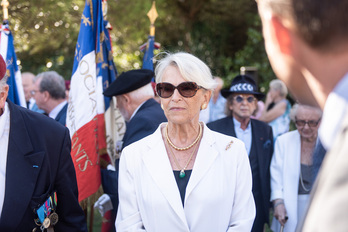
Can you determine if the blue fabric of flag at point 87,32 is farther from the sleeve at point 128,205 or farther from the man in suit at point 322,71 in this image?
the man in suit at point 322,71

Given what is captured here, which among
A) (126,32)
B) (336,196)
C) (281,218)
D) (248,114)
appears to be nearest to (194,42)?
(126,32)

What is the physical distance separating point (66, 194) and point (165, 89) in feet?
3.36

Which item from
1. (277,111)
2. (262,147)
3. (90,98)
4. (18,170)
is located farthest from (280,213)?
(277,111)

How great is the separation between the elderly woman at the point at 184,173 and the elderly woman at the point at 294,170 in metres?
1.67

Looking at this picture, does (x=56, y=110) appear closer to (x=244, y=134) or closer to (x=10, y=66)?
(x=10, y=66)

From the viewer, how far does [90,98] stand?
4.72 m

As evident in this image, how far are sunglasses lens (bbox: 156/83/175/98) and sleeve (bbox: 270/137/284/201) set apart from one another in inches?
78.8

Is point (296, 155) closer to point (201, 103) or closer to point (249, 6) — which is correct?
point (201, 103)

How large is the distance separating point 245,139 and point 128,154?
2494 millimetres

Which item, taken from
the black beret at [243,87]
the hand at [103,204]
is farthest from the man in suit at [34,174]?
the black beret at [243,87]

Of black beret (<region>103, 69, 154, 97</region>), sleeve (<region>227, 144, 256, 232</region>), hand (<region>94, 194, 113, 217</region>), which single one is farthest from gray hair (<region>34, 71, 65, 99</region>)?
sleeve (<region>227, 144, 256, 232</region>)

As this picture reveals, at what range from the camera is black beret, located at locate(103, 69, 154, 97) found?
14.4 ft

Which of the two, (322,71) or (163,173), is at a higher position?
(322,71)

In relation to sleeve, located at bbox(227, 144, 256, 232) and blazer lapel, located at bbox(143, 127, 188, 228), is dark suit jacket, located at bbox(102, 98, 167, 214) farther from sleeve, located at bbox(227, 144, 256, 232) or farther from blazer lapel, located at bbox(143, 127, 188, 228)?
sleeve, located at bbox(227, 144, 256, 232)
